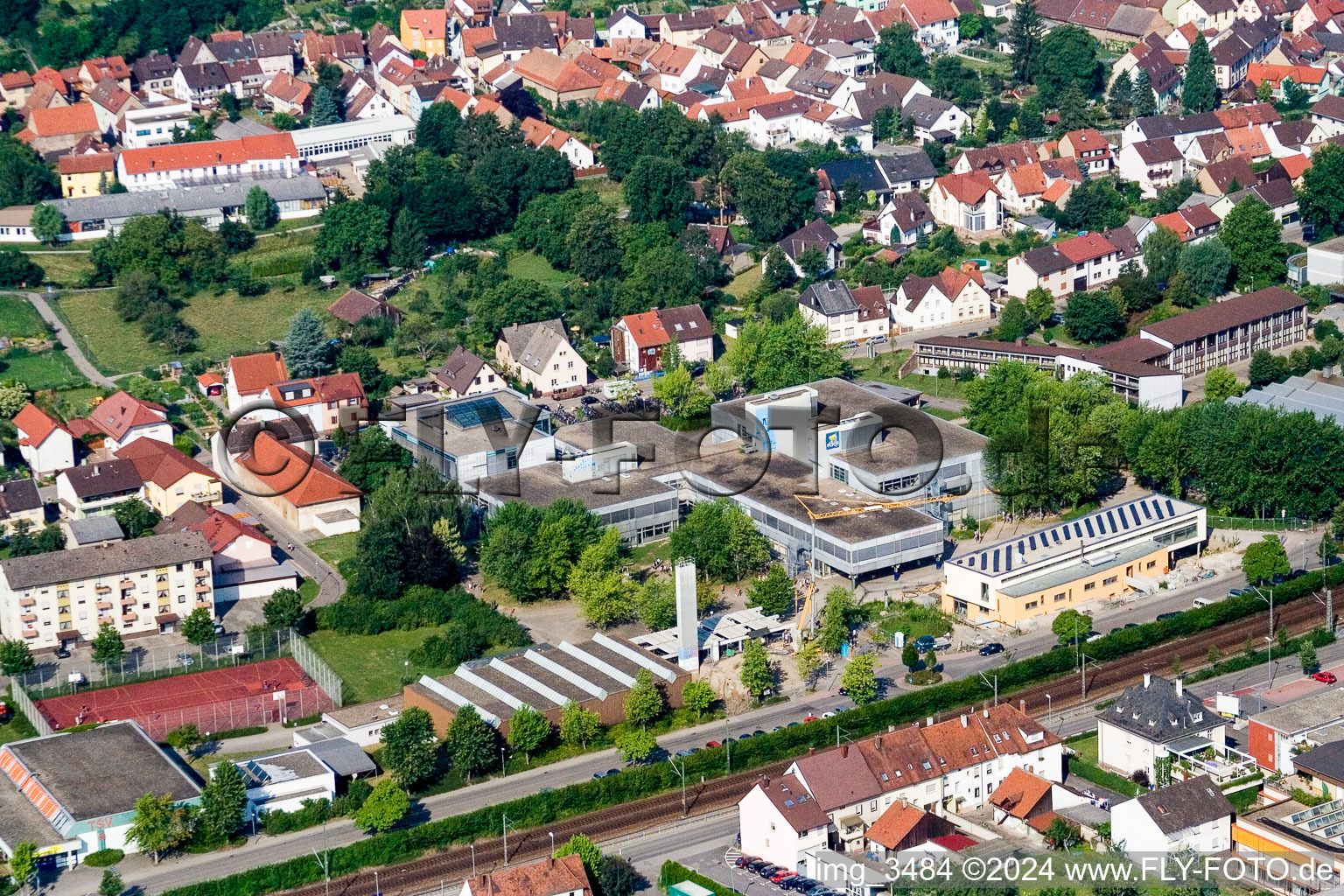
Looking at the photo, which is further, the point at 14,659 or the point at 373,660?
the point at 373,660

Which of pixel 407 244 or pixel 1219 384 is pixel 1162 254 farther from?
pixel 407 244

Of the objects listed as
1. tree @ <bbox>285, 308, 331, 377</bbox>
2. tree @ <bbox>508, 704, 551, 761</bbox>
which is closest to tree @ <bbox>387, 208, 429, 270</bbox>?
tree @ <bbox>285, 308, 331, 377</bbox>

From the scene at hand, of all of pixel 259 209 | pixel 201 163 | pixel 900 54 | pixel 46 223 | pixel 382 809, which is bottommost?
pixel 382 809

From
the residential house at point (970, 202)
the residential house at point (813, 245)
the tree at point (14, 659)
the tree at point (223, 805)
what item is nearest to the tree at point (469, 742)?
the tree at point (223, 805)

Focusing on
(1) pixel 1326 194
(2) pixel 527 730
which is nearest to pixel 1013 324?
(1) pixel 1326 194

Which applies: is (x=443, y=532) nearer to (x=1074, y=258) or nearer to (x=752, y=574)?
(x=752, y=574)

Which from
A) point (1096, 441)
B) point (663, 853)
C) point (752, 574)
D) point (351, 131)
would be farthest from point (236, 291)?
point (663, 853)

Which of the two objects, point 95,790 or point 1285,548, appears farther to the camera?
point 1285,548
